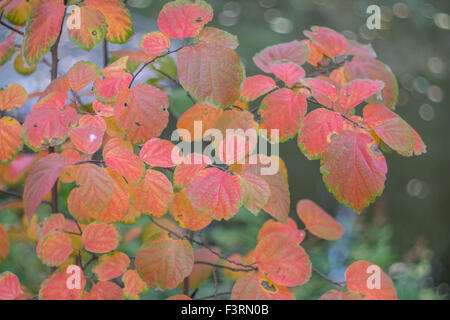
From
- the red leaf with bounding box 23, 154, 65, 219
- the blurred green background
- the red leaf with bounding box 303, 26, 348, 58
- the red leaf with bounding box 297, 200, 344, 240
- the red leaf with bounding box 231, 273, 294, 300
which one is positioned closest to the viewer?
the red leaf with bounding box 23, 154, 65, 219

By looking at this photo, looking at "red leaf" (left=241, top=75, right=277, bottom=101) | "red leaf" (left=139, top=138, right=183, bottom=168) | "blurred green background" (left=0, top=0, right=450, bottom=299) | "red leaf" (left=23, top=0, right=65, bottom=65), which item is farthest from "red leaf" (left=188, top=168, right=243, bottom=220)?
"blurred green background" (left=0, top=0, right=450, bottom=299)

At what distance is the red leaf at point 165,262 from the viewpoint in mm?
555

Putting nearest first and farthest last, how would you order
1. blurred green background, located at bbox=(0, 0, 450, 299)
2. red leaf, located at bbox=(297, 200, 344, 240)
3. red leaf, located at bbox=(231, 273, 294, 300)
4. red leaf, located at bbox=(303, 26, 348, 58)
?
red leaf, located at bbox=(231, 273, 294, 300)
red leaf, located at bbox=(303, 26, 348, 58)
red leaf, located at bbox=(297, 200, 344, 240)
blurred green background, located at bbox=(0, 0, 450, 299)

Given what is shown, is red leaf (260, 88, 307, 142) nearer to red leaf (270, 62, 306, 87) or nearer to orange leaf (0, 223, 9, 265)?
red leaf (270, 62, 306, 87)

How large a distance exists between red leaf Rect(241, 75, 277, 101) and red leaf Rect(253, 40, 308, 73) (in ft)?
0.14

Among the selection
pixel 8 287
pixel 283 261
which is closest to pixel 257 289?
pixel 283 261

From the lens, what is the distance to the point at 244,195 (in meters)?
0.52

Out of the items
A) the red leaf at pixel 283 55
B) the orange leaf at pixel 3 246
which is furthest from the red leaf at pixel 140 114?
the orange leaf at pixel 3 246

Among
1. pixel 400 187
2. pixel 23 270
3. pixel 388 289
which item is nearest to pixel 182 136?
pixel 388 289

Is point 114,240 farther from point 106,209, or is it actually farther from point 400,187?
point 400,187

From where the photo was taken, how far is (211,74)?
1.71 feet

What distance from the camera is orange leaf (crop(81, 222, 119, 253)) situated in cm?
61

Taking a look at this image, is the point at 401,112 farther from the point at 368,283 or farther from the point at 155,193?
the point at 155,193
